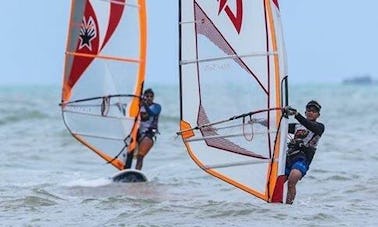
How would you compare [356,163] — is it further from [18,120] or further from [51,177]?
[18,120]

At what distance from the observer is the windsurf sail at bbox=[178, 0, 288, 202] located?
325 inches

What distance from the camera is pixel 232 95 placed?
8531 millimetres

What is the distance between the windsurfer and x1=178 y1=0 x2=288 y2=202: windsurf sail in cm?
319

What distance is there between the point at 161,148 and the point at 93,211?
1029 centimetres

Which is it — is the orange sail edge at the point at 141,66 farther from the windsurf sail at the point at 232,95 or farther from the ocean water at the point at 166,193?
the windsurf sail at the point at 232,95

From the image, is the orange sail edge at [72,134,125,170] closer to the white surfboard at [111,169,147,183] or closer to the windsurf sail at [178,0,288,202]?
the white surfboard at [111,169,147,183]

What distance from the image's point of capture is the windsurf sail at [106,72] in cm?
1169

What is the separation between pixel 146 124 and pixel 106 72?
0.82 meters

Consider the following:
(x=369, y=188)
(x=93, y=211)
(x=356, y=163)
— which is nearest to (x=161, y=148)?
(x=356, y=163)

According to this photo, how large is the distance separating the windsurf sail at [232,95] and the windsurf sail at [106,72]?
3.22 metres

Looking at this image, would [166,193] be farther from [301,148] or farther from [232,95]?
[301,148]

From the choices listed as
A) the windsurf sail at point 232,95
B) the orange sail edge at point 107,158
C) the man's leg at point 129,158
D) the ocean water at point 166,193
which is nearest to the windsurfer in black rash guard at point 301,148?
the windsurf sail at point 232,95

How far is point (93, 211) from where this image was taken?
8.95m

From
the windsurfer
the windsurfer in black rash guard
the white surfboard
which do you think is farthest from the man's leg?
the windsurfer in black rash guard
